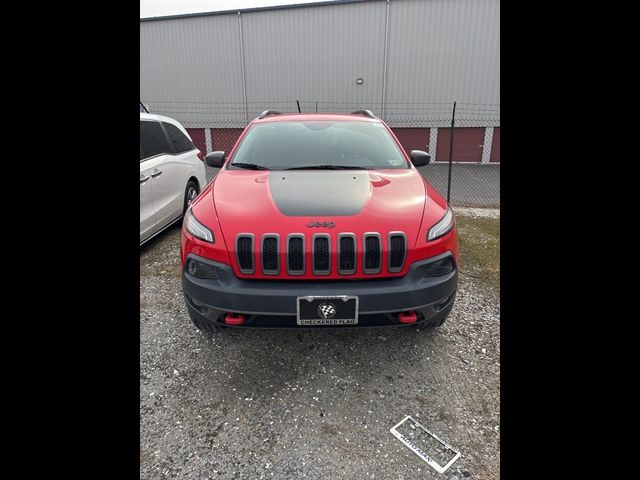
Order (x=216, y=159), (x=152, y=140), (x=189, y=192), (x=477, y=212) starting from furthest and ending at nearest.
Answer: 1. (x=477, y=212)
2. (x=189, y=192)
3. (x=152, y=140)
4. (x=216, y=159)

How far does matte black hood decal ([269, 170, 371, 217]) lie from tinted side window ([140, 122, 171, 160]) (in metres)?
2.43

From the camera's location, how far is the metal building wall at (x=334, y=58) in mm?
14141

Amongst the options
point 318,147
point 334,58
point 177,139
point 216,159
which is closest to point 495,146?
point 334,58

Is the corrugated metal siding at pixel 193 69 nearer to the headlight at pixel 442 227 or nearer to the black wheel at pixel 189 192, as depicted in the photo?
the black wheel at pixel 189 192

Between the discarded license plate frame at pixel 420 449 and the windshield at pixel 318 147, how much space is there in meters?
1.88

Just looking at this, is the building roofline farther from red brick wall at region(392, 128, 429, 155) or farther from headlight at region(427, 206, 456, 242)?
headlight at region(427, 206, 456, 242)

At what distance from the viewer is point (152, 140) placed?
4.40m

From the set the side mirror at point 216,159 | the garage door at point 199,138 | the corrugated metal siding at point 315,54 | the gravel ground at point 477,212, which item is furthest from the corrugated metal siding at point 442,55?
the side mirror at point 216,159

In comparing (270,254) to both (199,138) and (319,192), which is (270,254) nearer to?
(319,192)

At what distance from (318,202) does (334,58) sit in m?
14.8

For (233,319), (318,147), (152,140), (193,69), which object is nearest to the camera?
(233,319)

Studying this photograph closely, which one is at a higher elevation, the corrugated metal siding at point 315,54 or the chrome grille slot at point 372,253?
the corrugated metal siding at point 315,54

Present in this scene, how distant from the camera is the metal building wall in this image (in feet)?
46.4
